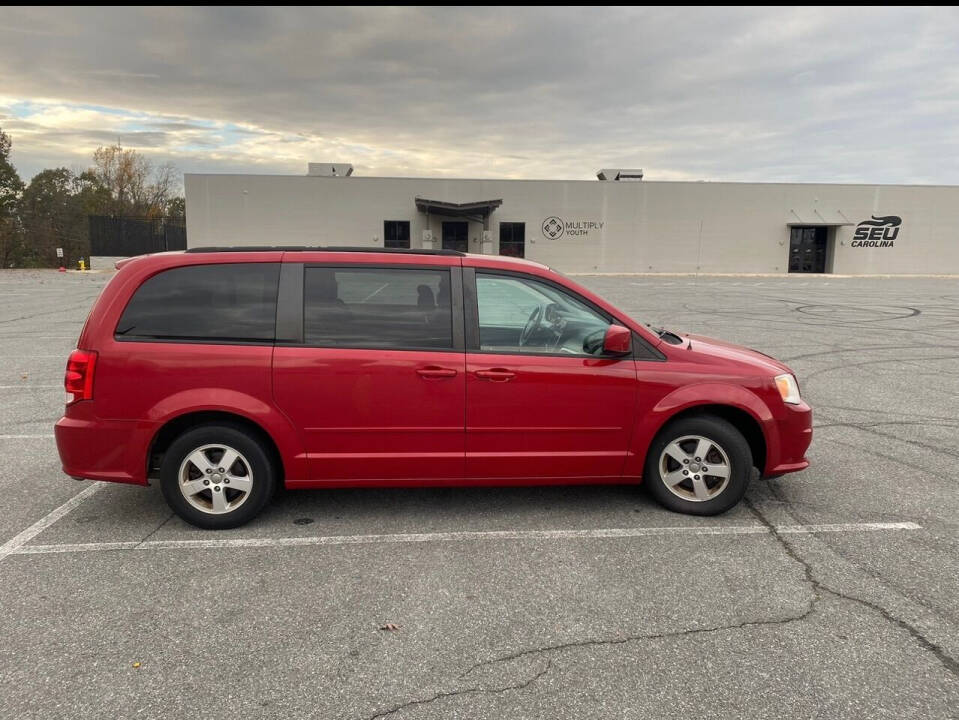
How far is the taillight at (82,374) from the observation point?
380 centimetres

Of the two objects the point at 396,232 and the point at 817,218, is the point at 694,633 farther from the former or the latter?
the point at 817,218

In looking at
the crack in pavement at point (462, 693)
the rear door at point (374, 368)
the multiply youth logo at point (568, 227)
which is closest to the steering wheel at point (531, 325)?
the rear door at point (374, 368)

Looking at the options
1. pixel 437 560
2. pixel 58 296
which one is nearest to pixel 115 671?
pixel 437 560

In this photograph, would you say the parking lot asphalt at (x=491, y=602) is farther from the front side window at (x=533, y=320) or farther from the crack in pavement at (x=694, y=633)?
the front side window at (x=533, y=320)

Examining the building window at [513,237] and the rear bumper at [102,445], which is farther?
the building window at [513,237]

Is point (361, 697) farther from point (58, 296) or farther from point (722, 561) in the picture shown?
point (58, 296)

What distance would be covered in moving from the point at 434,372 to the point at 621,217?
3997cm

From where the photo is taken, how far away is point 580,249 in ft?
137

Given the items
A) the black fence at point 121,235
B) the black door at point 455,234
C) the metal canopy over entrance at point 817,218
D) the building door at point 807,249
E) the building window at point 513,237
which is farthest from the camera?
the building door at point 807,249

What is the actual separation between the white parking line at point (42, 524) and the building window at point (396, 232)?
36.6 metres

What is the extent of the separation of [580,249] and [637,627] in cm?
4009

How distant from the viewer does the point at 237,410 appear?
12.5 ft

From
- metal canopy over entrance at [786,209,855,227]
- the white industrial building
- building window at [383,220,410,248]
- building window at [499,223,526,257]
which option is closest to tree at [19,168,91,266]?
the white industrial building

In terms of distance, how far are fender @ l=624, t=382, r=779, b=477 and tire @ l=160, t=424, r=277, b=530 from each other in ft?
7.74
